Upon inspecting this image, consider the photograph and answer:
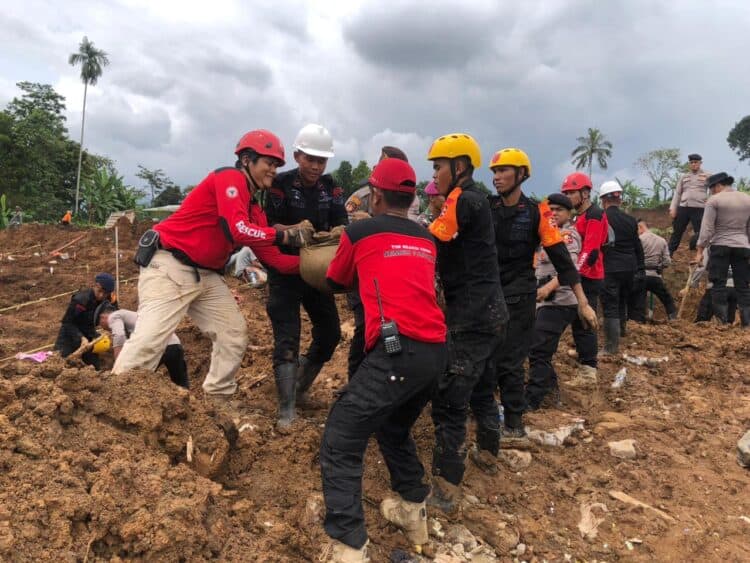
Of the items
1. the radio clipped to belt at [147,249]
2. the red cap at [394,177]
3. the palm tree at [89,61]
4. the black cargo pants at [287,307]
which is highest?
the palm tree at [89,61]

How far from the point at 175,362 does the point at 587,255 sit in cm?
413

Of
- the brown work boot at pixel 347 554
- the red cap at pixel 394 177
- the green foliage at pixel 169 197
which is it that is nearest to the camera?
the brown work boot at pixel 347 554

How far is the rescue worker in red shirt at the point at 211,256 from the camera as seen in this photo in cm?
356

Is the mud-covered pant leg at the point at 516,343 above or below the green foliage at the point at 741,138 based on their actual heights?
below

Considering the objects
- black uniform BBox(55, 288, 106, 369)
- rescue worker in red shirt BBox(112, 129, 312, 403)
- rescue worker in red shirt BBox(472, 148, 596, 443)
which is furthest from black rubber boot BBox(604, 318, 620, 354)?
black uniform BBox(55, 288, 106, 369)

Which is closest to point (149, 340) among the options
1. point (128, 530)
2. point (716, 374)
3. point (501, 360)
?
point (128, 530)

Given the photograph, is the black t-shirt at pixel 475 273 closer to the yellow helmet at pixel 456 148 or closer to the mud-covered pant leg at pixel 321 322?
the yellow helmet at pixel 456 148

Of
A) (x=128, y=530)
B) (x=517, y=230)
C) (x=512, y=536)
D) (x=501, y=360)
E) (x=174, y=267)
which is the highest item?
(x=517, y=230)

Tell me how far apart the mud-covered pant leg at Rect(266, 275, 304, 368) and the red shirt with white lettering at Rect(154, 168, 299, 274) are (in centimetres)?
24

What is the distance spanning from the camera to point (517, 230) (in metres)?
4.08

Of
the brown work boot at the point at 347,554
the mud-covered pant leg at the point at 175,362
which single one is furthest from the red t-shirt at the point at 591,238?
the mud-covered pant leg at the point at 175,362

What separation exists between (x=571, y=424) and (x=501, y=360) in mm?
1046

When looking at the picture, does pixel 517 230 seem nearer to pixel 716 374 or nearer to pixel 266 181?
pixel 266 181

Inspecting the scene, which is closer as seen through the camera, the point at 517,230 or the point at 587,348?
the point at 517,230
